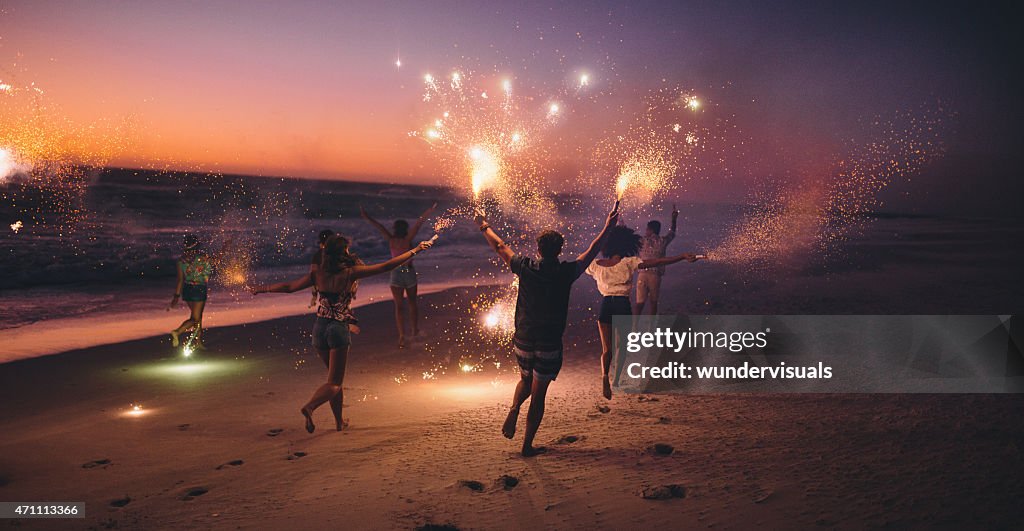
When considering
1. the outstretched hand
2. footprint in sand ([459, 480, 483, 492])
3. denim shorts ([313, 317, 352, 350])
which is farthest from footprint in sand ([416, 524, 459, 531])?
the outstretched hand

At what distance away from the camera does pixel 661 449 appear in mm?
5438

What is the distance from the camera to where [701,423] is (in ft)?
20.4

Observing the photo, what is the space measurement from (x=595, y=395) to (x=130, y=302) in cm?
1328

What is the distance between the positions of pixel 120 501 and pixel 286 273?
62.7 ft

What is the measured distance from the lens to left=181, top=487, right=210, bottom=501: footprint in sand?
4.69 m

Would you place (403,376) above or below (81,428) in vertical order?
above

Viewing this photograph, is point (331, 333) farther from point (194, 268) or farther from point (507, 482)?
point (194, 268)

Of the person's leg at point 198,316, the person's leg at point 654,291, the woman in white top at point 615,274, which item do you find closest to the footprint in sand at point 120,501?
the woman in white top at point 615,274

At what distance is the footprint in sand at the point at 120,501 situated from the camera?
4574 mm

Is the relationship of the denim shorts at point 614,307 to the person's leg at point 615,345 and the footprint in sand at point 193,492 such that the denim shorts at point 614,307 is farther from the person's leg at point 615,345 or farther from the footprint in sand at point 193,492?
the footprint in sand at point 193,492

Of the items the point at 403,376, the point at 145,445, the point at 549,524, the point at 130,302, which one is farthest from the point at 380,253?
the point at 549,524

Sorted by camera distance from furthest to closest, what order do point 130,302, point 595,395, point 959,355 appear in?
point 130,302 → point 959,355 → point 595,395

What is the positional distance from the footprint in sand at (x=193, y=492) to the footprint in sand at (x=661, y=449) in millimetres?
3616

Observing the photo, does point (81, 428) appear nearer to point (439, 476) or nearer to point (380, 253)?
point (439, 476)
